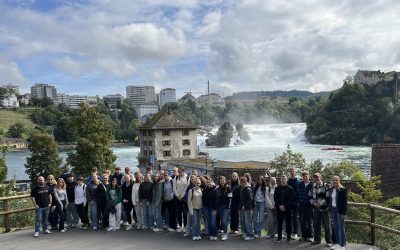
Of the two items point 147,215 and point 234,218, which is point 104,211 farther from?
point 234,218

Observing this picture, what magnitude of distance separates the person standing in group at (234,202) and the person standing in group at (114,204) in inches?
133

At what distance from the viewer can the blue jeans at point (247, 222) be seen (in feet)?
33.8

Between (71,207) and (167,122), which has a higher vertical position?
(167,122)

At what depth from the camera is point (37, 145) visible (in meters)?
49.9

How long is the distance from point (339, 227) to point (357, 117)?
133757mm

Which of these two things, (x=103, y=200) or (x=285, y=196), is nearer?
(x=285, y=196)

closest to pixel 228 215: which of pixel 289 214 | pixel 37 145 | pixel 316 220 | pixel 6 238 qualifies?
pixel 289 214

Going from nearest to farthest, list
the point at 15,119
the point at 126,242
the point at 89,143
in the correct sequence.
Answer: the point at 126,242 → the point at 89,143 → the point at 15,119

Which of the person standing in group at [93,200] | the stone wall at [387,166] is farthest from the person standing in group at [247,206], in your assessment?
the stone wall at [387,166]

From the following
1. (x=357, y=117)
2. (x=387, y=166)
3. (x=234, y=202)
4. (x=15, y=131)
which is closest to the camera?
(x=234, y=202)

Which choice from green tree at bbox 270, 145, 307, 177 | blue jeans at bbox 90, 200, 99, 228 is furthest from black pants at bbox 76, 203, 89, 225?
green tree at bbox 270, 145, 307, 177

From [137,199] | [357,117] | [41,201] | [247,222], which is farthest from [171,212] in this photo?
[357,117]

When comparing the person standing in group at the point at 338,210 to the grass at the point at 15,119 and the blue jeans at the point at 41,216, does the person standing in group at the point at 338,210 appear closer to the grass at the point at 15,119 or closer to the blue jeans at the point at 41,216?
the blue jeans at the point at 41,216

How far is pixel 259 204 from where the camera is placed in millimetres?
10445
